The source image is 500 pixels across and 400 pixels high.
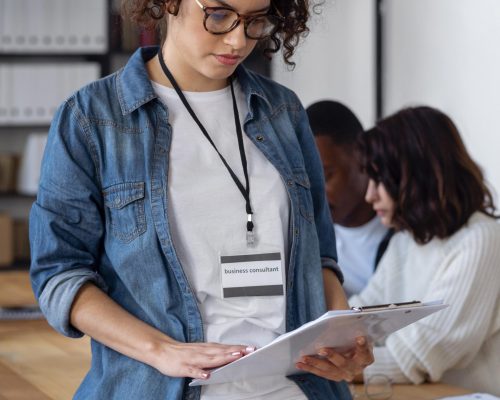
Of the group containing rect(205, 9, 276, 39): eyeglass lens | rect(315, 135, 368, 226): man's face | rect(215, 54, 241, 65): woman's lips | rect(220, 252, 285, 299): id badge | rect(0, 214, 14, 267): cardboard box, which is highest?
rect(205, 9, 276, 39): eyeglass lens

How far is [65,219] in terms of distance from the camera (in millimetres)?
Answer: 1319

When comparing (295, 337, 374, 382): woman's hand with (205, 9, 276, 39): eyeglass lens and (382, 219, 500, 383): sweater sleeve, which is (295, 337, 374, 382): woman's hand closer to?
(205, 9, 276, 39): eyeglass lens

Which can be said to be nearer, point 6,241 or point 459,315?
point 459,315

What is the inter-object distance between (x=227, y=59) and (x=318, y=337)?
0.42 metres

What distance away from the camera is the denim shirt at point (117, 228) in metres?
1.32

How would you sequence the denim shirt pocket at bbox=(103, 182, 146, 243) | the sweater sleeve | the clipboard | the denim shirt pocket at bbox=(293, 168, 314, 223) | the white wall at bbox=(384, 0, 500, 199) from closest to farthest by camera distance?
the clipboard < the denim shirt pocket at bbox=(103, 182, 146, 243) < the denim shirt pocket at bbox=(293, 168, 314, 223) < the sweater sleeve < the white wall at bbox=(384, 0, 500, 199)

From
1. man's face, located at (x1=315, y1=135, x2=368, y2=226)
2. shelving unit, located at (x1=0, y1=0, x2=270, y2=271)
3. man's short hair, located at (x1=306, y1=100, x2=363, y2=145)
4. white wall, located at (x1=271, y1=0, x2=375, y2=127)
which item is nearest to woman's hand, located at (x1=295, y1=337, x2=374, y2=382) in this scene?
man's face, located at (x1=315, y1=135, x2=368, y2=226)

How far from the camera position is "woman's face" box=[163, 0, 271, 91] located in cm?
135

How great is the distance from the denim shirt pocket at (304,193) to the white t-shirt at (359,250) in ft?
4.41

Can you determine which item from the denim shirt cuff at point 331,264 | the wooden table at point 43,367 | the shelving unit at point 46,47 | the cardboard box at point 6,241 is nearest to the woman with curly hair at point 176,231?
the denim shirt cuff at point 331,264

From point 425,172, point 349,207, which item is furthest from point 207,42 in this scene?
point 349,207

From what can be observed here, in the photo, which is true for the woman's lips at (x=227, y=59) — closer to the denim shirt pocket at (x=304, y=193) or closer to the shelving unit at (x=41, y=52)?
the denim shirt pocket at (x=304, y=193)

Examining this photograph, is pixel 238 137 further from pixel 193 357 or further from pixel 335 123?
pixel 335 123

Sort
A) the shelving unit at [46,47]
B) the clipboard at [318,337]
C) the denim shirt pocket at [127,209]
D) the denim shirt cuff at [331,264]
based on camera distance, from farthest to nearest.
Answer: the shelving unit at [46,47] < the denim shirt cuff at [331,264] < the denim shirt pocket at [127,209] < the clipboard at [318,337]
